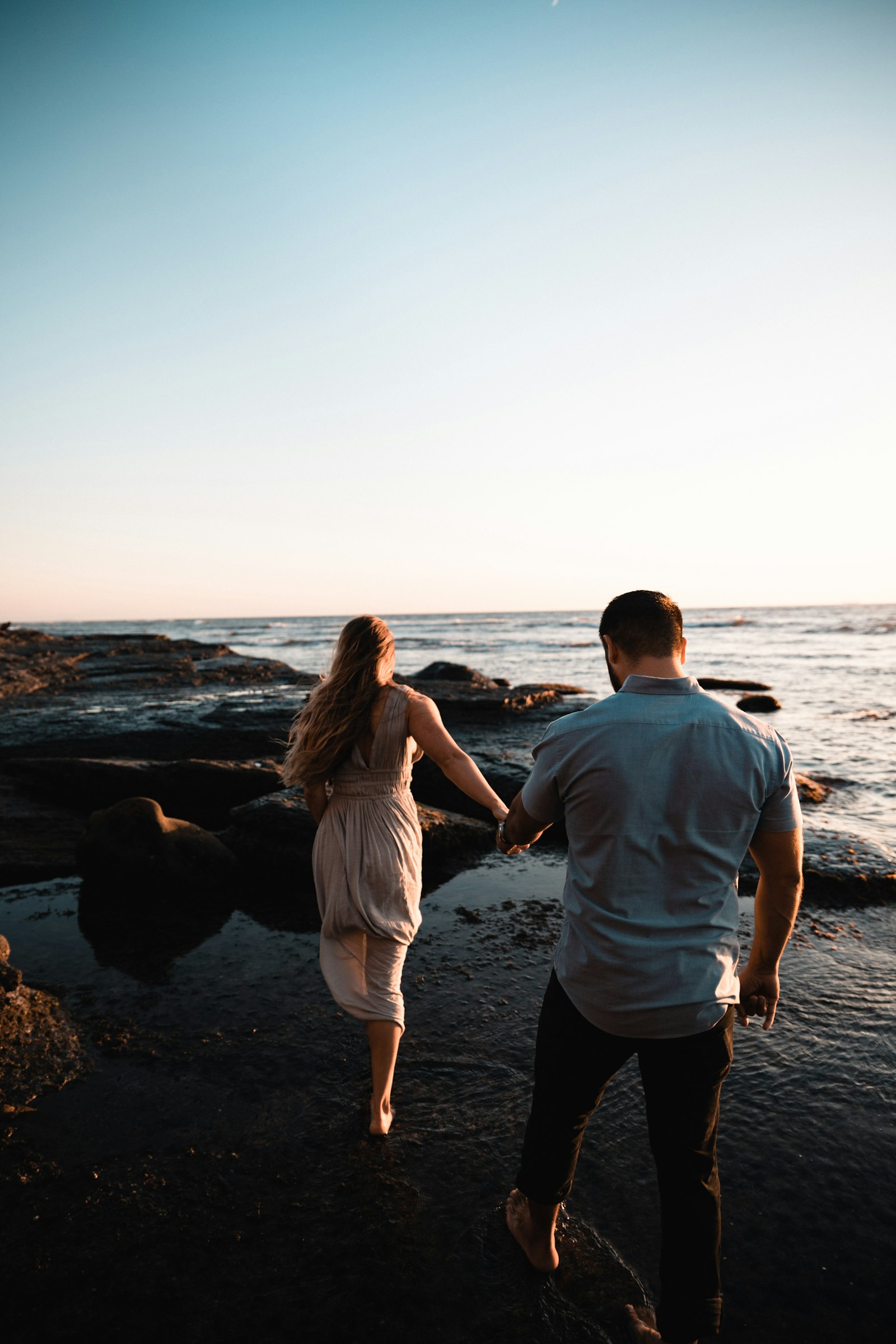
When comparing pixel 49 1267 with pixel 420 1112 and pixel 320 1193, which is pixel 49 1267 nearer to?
pixel 320 1193

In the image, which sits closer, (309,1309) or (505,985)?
(309,1309)

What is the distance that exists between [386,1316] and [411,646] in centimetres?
4364

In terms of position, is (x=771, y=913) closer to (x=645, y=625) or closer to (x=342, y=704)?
(x=645, y=625)

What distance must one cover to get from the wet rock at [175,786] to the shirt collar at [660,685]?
6.71 metres

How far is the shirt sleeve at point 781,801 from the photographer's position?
1.96m

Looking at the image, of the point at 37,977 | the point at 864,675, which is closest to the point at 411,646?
the point at 864,675

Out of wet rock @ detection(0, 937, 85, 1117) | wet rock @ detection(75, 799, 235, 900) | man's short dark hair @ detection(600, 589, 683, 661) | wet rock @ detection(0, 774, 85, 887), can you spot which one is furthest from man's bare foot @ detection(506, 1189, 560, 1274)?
wet rock @ detection(0, 774, 85, 887)

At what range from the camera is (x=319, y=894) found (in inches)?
134

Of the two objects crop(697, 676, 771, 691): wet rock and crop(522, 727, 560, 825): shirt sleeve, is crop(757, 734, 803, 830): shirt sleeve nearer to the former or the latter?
crop(522, 727, 560, 825): shirt sleeve

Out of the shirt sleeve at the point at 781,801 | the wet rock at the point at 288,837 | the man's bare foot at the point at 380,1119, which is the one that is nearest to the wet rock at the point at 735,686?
the wet rock at the point at 288,837

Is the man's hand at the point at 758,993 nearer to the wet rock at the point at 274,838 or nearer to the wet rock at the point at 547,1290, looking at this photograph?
the wet rock at the point at 547,1290

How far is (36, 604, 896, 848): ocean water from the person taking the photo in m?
9.46

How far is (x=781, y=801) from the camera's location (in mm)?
2016

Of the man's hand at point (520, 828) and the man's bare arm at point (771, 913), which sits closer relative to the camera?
the man's bare arm at point (771, 913)
